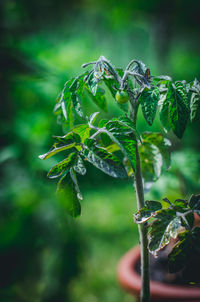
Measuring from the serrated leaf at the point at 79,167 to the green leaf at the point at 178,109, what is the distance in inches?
6.4

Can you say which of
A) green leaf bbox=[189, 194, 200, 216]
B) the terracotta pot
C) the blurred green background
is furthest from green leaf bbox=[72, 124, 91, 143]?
the terracotta pot

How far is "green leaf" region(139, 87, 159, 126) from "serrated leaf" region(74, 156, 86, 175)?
0.42ft

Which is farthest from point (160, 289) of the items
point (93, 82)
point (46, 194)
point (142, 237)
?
point (46, 194)

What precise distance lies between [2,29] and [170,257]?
1464mm

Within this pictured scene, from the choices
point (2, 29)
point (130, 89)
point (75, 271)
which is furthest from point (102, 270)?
point (2, 29)

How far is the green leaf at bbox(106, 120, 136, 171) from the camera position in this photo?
1.38 feet

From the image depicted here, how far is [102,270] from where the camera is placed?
61.1 inches

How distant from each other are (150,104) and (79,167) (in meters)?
0.16

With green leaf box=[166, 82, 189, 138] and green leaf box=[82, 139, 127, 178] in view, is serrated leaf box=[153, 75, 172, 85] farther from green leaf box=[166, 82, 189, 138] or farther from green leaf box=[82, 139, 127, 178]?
green leaf box=[82, 139, 127, 178]

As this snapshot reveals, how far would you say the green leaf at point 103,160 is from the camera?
Answer: 43 centimetres

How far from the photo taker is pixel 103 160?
17.4 inches

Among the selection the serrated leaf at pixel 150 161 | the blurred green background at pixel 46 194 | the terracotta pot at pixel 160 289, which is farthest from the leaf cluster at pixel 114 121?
the terracotta pot at pixel 160 289

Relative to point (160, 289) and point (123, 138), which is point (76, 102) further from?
point (160, 289)

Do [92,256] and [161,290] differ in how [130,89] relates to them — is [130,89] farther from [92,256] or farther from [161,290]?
[92,256]
